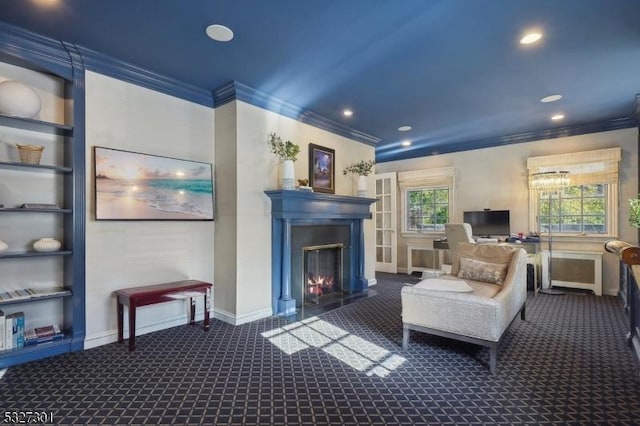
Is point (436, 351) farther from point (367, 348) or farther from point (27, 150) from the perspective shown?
point (27, 150)

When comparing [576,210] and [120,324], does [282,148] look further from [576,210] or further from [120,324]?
[576,210]

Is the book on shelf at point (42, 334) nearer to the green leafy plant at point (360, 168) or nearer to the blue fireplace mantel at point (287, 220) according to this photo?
the blue fireplace mantel at point (287, 220)

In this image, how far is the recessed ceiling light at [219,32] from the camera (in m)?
2.64

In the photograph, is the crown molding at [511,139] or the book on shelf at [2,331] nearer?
the book on shelf at [2,331]

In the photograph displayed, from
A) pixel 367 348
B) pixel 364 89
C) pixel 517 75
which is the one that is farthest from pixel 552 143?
pixel 367 348

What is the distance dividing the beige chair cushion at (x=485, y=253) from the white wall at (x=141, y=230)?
115 inches

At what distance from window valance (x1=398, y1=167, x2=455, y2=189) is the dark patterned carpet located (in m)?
3.58

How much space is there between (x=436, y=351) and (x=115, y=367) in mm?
2692

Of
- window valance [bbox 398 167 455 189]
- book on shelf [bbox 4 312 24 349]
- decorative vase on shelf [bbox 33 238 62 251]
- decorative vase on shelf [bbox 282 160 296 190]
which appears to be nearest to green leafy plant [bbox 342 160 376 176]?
decorative vase on shelf [bbox 282 160 296 190]

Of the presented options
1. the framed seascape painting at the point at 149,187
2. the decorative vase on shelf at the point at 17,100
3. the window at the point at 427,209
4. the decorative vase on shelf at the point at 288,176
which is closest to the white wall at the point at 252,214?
the decorative vase on shelf at the point at 288,176

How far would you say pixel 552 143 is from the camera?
18.3ft

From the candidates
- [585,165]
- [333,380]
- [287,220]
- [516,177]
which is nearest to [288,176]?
[287,220]

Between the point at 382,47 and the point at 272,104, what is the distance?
5.34ft

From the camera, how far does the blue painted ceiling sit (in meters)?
2.42
